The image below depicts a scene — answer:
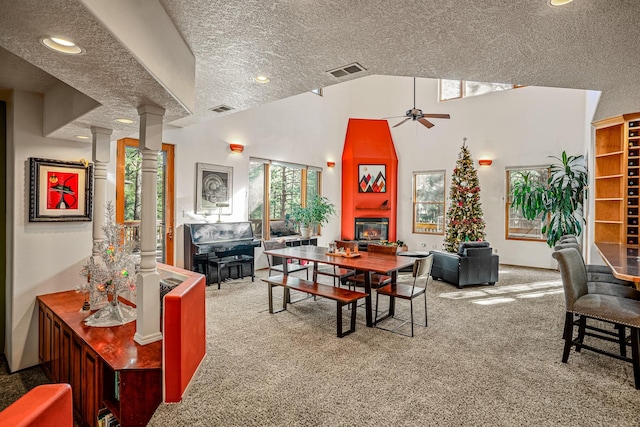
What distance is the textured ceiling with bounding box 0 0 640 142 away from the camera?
161cm

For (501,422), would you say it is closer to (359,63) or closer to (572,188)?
(359,63)

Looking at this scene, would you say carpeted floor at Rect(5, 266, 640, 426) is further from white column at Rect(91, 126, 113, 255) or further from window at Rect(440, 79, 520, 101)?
window at Rect(440, 79, 520, 101)

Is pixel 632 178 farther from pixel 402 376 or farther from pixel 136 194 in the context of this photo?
pixel 136 194

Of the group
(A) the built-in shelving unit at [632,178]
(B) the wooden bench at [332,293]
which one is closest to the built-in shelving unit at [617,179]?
(A) the built-in shelving unit at [632,178]

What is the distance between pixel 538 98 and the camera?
24.1ft

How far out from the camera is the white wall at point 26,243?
9.87ft

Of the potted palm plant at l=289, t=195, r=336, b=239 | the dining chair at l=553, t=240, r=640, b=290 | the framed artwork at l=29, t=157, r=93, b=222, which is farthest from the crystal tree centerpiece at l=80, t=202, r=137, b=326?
the potted palm plant at l=289, t=195, r=336, b=239

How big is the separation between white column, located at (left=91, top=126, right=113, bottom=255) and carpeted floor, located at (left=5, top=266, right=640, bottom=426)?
146 cm

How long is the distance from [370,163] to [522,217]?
387 cm

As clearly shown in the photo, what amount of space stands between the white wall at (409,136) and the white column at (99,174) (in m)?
2.48

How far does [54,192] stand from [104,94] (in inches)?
66.5

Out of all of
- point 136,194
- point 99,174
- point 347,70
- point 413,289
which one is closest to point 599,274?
point 413,289

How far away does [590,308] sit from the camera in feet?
8.82

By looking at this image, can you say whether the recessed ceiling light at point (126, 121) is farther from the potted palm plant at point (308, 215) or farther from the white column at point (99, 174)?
the potted palm plant at point (308, 215)
